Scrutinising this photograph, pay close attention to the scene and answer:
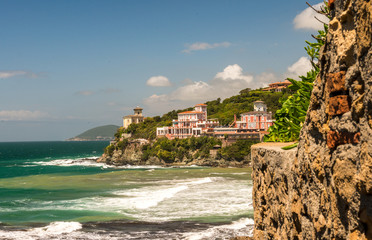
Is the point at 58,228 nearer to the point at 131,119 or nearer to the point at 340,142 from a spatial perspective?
the point at 340,142

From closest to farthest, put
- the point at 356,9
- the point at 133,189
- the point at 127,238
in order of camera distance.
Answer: the point at 356,9, the point at 127,238, the point at 133,189

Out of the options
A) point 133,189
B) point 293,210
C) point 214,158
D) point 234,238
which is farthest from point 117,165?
point 293,210

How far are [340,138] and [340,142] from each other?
4 centimetres

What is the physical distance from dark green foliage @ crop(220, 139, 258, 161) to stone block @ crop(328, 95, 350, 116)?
2678 inches

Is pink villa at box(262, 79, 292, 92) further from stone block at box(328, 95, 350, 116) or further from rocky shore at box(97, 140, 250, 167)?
stone block at box(328, 95, 350, 116)

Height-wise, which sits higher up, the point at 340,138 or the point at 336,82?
the point at 336,82

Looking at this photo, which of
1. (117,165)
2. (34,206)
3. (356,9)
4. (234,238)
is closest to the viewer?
(356,9)

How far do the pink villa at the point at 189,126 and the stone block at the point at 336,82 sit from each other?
8210cm

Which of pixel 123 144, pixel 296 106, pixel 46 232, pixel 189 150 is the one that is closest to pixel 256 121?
pixel 189 150

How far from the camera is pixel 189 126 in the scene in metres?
90.2

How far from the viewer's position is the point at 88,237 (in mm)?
20641

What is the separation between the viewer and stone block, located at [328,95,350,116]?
351 centimetres

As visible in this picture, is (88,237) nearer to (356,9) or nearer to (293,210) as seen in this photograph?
(293,210)

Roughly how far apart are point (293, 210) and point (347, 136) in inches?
66.8
